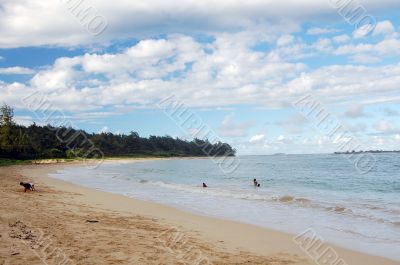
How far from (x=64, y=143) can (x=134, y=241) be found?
339 ft

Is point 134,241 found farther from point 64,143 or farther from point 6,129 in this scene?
point 64,143

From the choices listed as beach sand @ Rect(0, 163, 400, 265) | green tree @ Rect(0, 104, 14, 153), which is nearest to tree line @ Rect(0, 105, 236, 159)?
green tree @ Rect(0, 104, 14, 153)

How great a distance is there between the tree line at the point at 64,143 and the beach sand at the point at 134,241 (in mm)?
66084

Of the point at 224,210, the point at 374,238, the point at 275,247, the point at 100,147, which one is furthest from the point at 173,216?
the point at 100,147

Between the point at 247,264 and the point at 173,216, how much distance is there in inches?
285

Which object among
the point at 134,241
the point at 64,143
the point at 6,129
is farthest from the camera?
the point at 64,143

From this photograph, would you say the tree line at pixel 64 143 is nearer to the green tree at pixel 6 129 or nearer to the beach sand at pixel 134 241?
the green tree at pixel 6 129

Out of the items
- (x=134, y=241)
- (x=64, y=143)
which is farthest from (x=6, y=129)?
(x=134, y=241)

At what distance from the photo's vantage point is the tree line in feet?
248

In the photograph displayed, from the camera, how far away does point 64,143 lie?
349 feet

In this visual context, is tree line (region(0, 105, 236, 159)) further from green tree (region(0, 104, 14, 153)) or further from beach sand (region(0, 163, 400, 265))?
beach sand (region(0, 163, 400, 265))

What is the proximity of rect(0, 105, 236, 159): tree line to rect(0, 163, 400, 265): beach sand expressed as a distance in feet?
217

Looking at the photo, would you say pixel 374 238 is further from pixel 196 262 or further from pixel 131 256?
pixel 131 256

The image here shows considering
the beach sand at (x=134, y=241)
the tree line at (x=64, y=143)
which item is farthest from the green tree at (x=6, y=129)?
the beach sand at (x=134, y=241)
